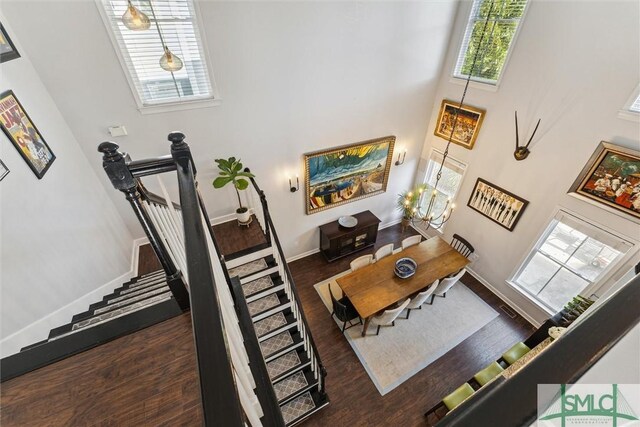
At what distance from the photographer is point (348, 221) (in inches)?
231

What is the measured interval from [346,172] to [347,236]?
4.53 ft

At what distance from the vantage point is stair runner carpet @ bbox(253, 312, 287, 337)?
12.4ft

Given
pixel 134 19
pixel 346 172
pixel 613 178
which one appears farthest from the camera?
pixel 346 172

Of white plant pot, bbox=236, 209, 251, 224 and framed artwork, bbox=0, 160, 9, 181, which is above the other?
framed artwork, bbox=0, 160, 9, 181

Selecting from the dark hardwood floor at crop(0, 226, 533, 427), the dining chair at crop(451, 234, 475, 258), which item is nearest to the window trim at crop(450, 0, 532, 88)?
the dining chair at crop(451, 234, 475, 258)

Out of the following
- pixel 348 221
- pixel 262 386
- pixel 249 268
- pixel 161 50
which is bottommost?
pixel 348 221

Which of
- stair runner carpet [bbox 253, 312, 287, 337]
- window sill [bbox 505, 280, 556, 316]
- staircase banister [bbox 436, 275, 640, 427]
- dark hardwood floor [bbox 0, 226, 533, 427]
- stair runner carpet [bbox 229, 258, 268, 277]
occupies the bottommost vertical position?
window sill [bbox 505, 280, 556, 316]

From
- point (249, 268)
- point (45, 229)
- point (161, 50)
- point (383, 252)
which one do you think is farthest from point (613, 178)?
point (45, 229)

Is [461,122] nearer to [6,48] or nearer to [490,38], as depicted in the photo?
[490,38]

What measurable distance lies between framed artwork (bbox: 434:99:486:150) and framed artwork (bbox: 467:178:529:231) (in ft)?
2.69

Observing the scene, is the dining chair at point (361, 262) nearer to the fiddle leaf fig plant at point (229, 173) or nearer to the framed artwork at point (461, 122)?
the fiddle leaf fig plant at point (229, 173)

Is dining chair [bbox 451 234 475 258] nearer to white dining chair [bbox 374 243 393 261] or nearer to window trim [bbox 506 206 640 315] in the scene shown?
window trim [bbox 506 206 640 315]

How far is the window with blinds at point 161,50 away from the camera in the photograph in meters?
2.93

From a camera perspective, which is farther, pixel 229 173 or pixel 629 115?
pixel 229 173
